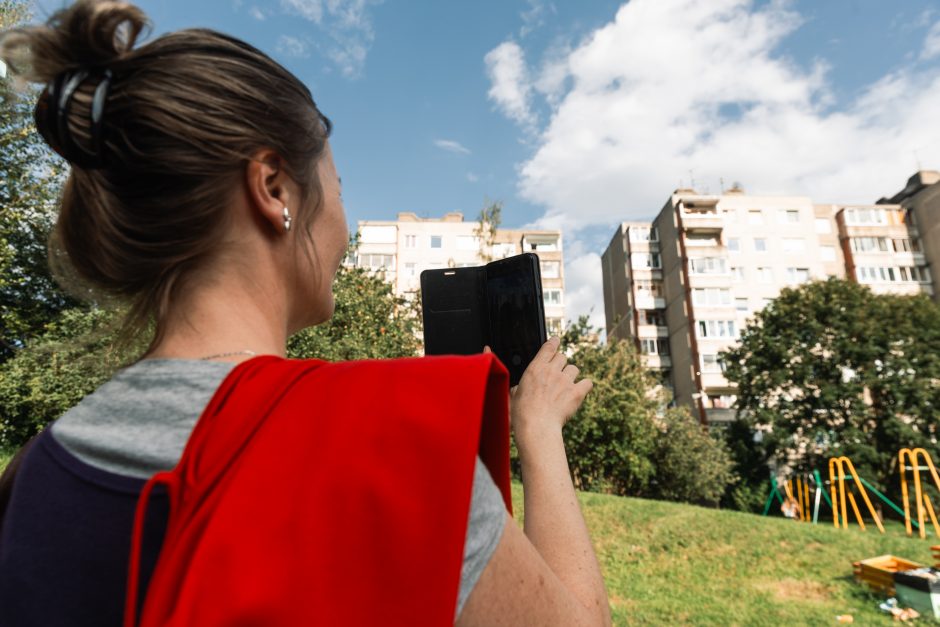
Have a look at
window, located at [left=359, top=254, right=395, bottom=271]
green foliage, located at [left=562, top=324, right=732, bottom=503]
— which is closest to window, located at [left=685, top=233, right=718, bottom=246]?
green foliage, located at [left=562, top=324, right=732, bottom=503]

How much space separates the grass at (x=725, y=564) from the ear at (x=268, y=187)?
782cm

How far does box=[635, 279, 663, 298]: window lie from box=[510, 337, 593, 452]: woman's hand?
50.9 metres

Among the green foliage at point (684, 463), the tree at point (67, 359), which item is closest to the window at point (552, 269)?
the green foliage at point (684, 463)

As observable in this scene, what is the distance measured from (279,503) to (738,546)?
11999 mm

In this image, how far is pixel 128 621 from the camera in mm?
617

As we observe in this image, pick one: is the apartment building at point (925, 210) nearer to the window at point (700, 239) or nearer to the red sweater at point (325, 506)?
the window at point (700, 239)

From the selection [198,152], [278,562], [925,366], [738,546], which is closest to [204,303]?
[198,152]

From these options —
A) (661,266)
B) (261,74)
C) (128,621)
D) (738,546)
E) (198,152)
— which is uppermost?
(661,266)

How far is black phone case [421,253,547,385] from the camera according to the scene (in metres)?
1.77

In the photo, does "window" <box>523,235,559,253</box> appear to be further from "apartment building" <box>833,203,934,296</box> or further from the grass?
the grass

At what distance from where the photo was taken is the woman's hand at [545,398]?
1.20 meters

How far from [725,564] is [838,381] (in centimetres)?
2452

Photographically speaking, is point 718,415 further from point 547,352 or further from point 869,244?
point 547,352

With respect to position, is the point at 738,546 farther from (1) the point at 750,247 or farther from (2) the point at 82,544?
(1) the point at 750,247
